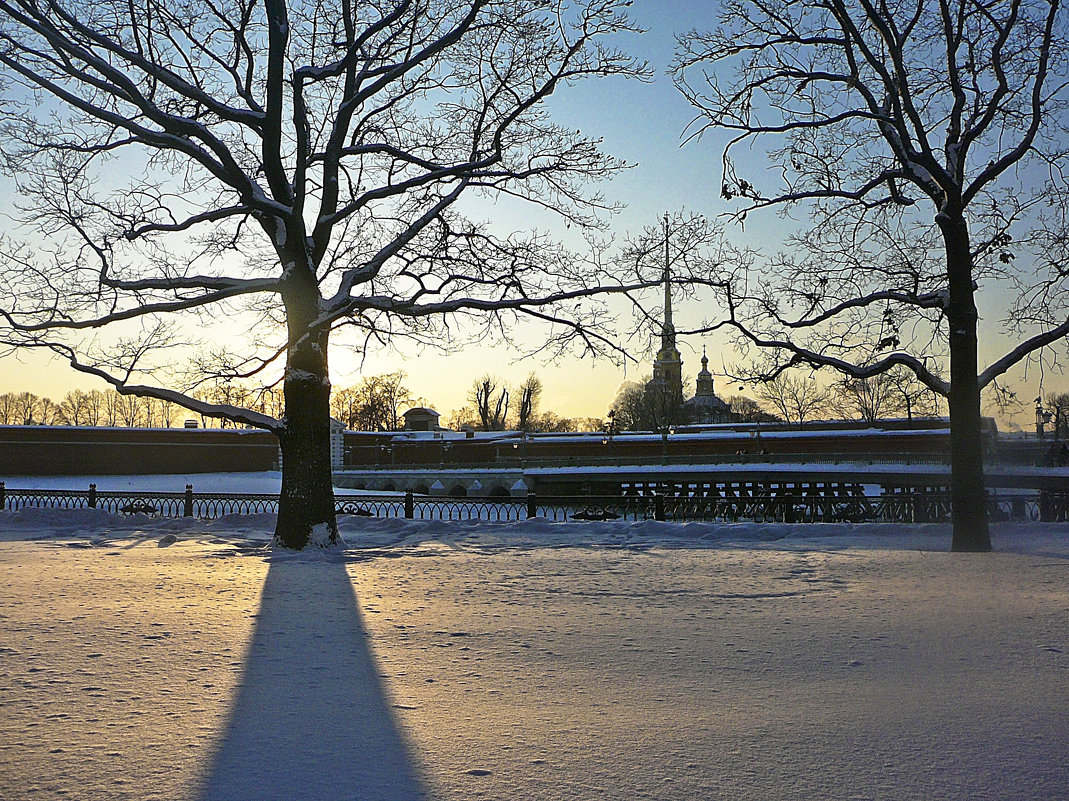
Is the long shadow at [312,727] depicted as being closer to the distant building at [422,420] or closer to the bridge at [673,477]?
the bridge at [673,477]

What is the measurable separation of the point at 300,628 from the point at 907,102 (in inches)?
454

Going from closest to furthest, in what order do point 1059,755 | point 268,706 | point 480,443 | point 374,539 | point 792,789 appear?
point 792,789
point 1059,755
point 268,706
point 374,539
point 480,443

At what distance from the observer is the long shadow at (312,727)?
3.89 m

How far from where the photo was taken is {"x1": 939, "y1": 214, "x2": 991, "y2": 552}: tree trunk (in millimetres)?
12531

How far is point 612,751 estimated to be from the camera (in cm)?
432

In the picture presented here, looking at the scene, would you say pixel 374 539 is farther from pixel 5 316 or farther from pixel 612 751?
pixel 612 751

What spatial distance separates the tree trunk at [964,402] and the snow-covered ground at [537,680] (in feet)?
3.81

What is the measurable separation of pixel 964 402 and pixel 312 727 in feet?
36.1

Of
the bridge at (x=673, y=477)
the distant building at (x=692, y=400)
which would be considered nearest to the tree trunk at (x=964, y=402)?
the bridge at (x=673, y=477)

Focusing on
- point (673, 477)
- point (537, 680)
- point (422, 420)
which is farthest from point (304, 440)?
point (422, 420)

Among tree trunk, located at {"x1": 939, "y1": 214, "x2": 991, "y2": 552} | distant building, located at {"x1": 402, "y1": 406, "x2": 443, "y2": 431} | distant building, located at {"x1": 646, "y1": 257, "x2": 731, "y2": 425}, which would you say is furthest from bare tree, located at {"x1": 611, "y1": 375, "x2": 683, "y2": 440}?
tree trunk, located at {"x1": 939, "y1": 214, "x2": 991, "y2": 552}

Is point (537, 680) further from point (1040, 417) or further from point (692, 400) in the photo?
point (692, 400)

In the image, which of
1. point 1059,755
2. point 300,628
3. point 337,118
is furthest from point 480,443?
point 1059,755

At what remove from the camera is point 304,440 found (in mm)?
13492
